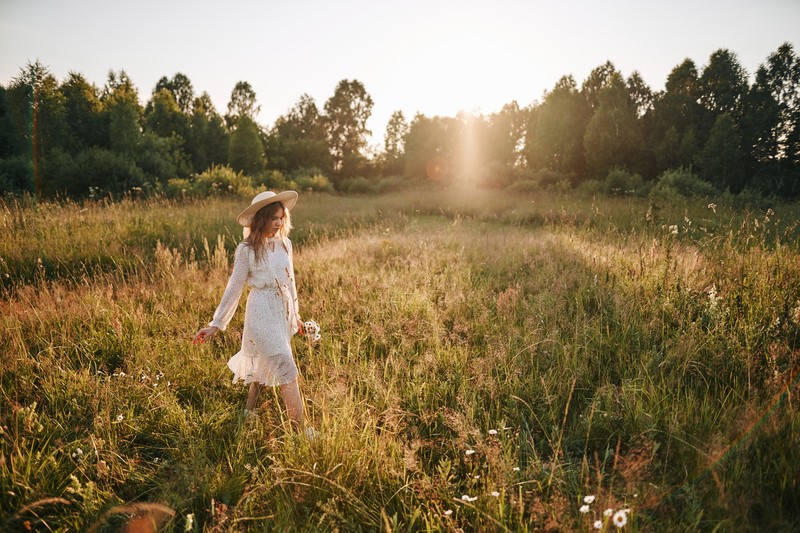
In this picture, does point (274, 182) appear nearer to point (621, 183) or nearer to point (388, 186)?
point (388, 186)

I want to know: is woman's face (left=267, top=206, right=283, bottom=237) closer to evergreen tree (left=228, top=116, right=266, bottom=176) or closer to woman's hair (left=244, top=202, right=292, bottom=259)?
woman's hair (left=244, top=202, right=292, bottom=259)

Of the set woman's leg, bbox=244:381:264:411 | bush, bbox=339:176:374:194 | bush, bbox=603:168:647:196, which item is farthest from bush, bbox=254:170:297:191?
woman's leg, bbox=244:381:264:411

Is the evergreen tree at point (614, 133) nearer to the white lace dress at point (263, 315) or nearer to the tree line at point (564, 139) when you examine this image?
the tree line at point (564, 139)

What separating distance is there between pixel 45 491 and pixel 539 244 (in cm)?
721

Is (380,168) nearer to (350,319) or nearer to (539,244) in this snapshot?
(539,244)

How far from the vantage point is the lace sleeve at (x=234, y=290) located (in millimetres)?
2836

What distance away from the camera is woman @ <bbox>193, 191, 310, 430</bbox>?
2.75 meters

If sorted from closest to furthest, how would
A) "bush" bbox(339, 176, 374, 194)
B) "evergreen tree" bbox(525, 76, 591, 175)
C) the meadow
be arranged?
1. the meadow
2. "evergreen tree" bbox(525, 76, 591, 175)
3. "bush" bbox(339, 176, 374, 194)

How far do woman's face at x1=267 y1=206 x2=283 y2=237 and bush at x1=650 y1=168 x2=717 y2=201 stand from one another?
14465 millimetres

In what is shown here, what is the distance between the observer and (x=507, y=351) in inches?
134

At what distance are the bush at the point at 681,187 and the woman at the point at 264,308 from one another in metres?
14.5

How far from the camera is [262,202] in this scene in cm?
301

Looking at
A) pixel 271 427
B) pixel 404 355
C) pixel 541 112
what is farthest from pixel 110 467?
pixel 541 112

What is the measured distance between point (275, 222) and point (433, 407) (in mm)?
1917
